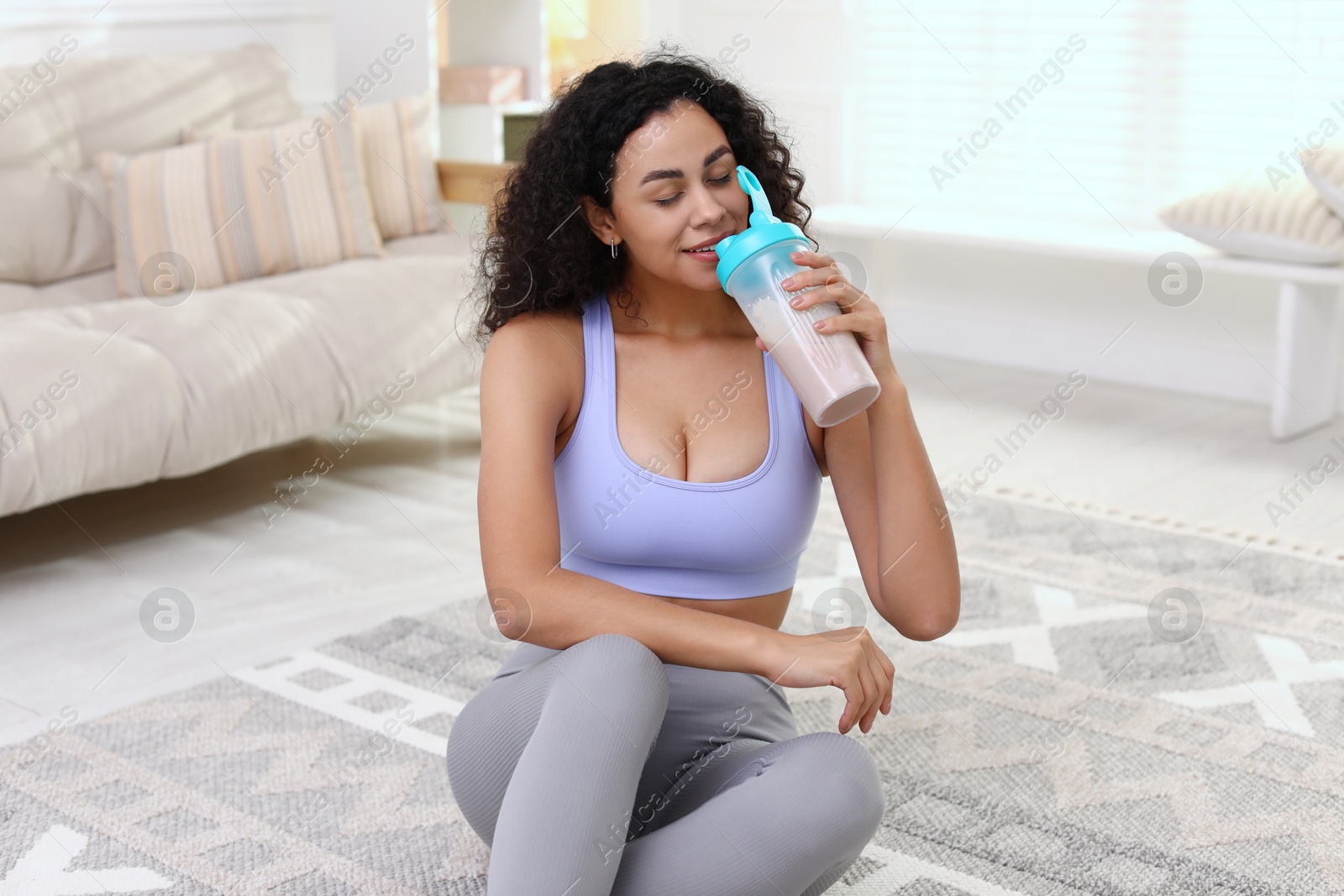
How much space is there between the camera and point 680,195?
3.89ft

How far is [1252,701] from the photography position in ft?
5.70

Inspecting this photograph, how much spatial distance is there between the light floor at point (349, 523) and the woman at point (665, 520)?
0.86 m

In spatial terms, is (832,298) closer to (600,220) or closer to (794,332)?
(794,332)

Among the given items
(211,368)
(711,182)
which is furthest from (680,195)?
(211,368)

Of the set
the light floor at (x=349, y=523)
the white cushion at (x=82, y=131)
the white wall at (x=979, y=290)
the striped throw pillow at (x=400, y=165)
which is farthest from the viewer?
the white wall at (x=979, y=290)

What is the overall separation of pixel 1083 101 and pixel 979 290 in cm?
60

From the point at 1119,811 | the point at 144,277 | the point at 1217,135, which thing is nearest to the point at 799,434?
the point at 1119,811

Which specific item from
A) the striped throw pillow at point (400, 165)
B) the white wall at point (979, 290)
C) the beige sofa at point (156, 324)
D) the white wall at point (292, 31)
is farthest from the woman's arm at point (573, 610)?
the white wall at point (979, 290)

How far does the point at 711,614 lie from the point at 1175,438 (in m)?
2.17

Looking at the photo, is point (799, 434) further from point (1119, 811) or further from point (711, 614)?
point (1119, 811)

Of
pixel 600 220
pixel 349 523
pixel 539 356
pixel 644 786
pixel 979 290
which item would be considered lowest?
pixel 349 523

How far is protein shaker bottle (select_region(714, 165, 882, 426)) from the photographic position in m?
1.06

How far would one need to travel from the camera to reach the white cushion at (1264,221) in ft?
9.18

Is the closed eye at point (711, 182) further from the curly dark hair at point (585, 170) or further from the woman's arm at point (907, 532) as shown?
the woman's arm at point (907, 532)
